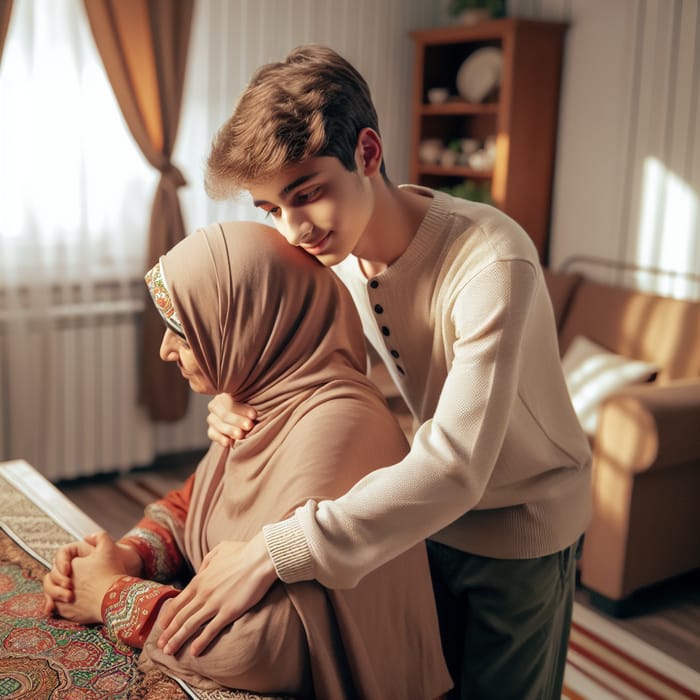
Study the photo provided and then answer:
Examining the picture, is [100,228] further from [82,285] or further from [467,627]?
[467,627]

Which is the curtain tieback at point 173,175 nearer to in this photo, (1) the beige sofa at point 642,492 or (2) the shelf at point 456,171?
(2) the shelf at point 456,171

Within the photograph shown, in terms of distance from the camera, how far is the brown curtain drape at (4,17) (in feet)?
11.0

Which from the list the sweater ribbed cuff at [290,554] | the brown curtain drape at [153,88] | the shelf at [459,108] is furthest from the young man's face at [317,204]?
the shelf at [459,108]

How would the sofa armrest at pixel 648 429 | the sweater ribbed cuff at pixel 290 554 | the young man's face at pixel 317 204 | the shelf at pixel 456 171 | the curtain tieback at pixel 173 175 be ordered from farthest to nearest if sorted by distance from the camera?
1. the shelf at pixel 456 171
2. the curtain tieback at pixel 173 175
3. the sofa armrest at pixel 648 429
4. the young man's face at pixel 317 204
5. the sweater ribbed cuff at pixel 290 554

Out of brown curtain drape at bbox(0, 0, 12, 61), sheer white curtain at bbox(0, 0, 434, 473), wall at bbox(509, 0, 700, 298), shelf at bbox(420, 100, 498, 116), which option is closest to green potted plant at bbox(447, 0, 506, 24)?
wall at bbox(509, 0, 700, 298)

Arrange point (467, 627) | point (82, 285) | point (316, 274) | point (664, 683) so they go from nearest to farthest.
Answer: point (316, 274) → point (467, 627) → point (664, 683) → point (82, 285)

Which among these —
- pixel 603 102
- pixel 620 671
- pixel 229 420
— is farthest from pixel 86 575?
pixel 603 102

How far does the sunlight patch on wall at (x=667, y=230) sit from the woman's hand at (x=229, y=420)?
2943 mm

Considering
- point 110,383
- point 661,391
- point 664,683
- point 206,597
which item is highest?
point 206,597

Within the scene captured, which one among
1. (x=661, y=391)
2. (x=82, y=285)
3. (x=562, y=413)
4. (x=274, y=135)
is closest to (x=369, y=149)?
(x=274, y=135)

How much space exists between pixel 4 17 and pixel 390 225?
2746mm

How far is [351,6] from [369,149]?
356 cm

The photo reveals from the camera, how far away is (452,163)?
178 inches

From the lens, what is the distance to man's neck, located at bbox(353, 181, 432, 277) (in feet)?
4.25
